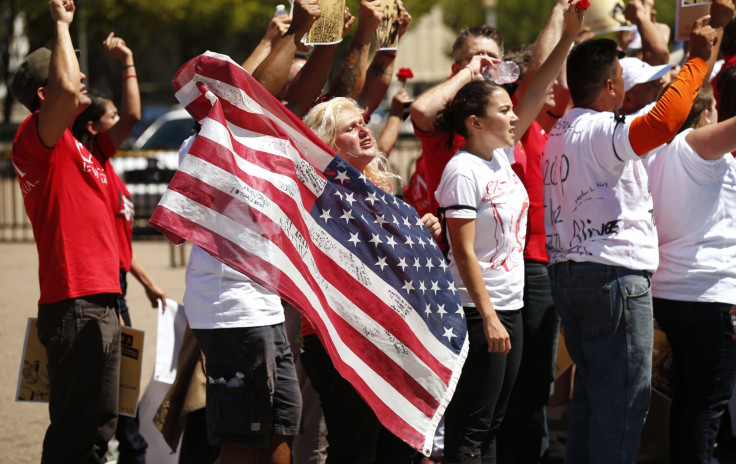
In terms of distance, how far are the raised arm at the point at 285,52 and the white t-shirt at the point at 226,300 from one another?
0.74 metres

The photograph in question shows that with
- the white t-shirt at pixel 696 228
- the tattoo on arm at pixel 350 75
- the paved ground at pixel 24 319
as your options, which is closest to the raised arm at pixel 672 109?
the white t-shirt at pixel 696 228

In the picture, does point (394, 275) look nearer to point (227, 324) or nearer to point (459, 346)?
point (459, 346)

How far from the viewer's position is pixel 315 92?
435 cm

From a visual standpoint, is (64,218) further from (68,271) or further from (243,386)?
(243,386)

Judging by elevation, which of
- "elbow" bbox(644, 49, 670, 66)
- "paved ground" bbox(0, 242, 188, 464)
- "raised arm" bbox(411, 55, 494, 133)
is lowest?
"paved ground" bbox(0, 242, 188, 464)

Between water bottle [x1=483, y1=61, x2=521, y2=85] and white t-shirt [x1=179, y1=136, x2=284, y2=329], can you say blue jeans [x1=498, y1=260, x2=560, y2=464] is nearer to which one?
water bottle [x1=483, y1=61, x2=521, y2=85]

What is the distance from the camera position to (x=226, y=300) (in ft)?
13.1

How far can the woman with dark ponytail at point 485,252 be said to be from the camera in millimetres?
4137

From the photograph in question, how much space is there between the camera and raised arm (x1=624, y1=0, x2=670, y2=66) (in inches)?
215

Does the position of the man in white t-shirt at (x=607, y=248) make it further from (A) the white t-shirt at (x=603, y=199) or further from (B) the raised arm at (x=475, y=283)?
(B) the raised arm at (x=475, y=283)

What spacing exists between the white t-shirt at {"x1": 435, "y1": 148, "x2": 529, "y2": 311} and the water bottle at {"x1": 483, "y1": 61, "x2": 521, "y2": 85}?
670mm

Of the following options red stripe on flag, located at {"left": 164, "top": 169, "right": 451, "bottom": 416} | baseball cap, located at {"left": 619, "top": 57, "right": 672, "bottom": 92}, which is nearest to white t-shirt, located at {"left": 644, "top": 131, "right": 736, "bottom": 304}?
baseball cap, located at {"left": 619, "top": 57, "right": 672, "bottom": 92}

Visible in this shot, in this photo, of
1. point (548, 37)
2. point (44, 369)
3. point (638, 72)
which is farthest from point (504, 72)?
point (44, 369)

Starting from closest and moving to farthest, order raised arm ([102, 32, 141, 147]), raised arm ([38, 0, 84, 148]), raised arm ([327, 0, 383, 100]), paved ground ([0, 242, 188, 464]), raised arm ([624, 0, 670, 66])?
raised arm ([38, 0, 84, 148]), raised arm ([327, 0, 383, 100]), raised arm ([102, 32, 141, 147]), raised arm ([624, 0, 670, 66]), paved ground ([0, 242, 188, 464])
